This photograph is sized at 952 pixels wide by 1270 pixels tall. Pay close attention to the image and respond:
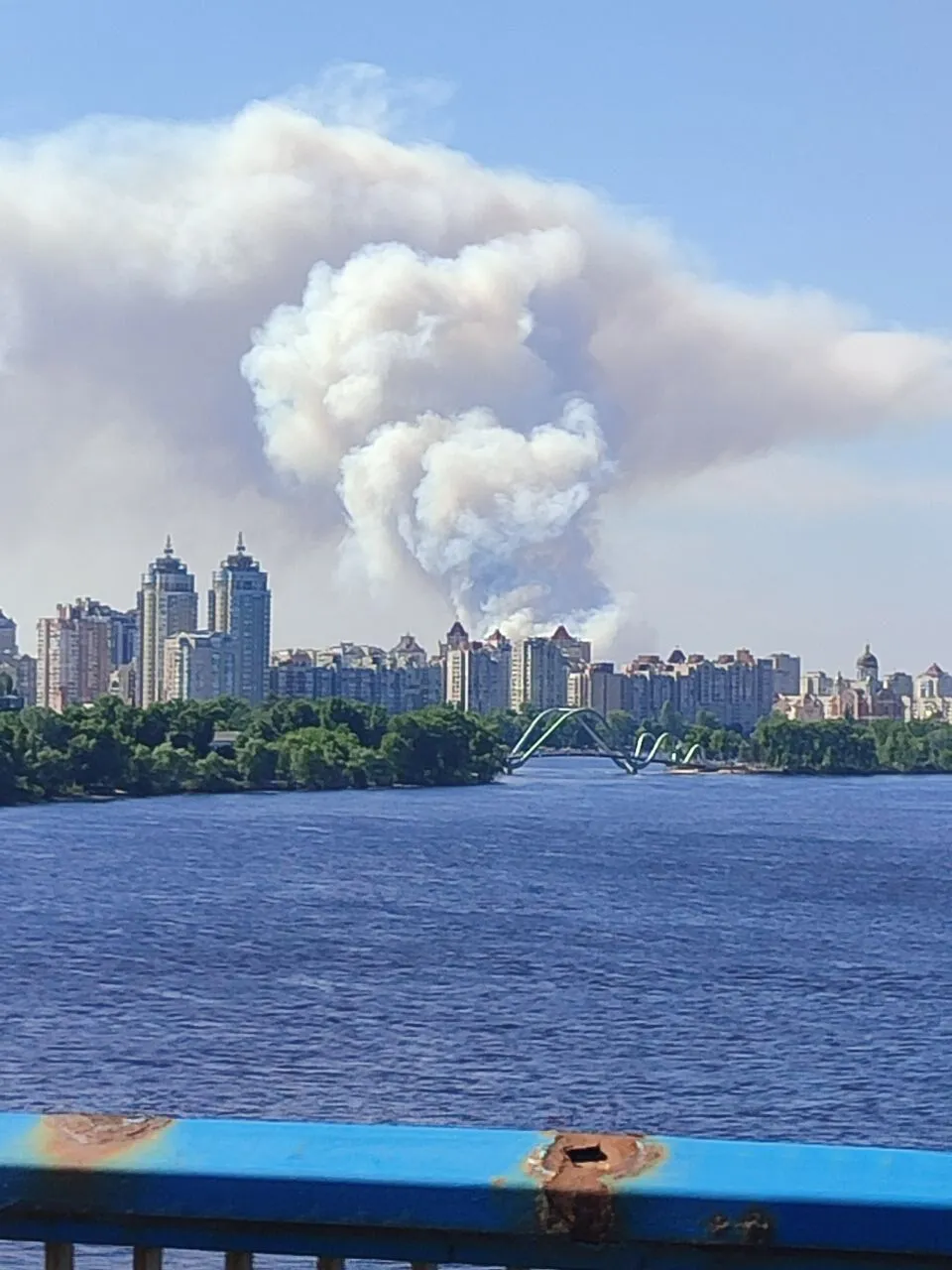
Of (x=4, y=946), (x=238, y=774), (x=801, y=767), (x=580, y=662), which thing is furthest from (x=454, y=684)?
(x=4, y=946)

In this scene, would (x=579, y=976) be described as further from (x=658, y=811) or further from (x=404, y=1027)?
(x=658, y=811)

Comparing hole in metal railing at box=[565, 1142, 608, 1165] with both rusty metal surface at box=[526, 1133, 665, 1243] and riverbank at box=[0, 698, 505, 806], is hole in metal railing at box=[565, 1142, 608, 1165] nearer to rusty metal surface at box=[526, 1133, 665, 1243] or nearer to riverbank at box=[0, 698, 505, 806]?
rusty metal surface at box=[526, 1133, 665, 1243]

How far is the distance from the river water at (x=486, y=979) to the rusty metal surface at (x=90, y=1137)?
6.34m

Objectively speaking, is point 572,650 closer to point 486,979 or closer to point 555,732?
point 555,732

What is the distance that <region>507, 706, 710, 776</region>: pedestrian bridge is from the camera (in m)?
52.5

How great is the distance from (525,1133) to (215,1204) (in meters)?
0.14

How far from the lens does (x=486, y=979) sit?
10.9 metres

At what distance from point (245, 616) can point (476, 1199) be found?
6643 centimetres

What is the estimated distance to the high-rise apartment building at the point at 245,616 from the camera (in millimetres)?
65562

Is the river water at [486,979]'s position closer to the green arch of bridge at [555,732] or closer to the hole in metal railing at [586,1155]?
the hole in metal railing at [586,1155]

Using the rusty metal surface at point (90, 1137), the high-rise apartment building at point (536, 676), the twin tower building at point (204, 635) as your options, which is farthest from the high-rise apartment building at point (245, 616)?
the rusty metal surface at point (90, 1137)

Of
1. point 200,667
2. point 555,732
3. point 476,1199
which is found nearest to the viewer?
A: point 476,1199

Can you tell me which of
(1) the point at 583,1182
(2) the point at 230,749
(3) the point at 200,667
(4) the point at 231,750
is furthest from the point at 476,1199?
(3) the point at 200,667

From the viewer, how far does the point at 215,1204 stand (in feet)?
2.83
